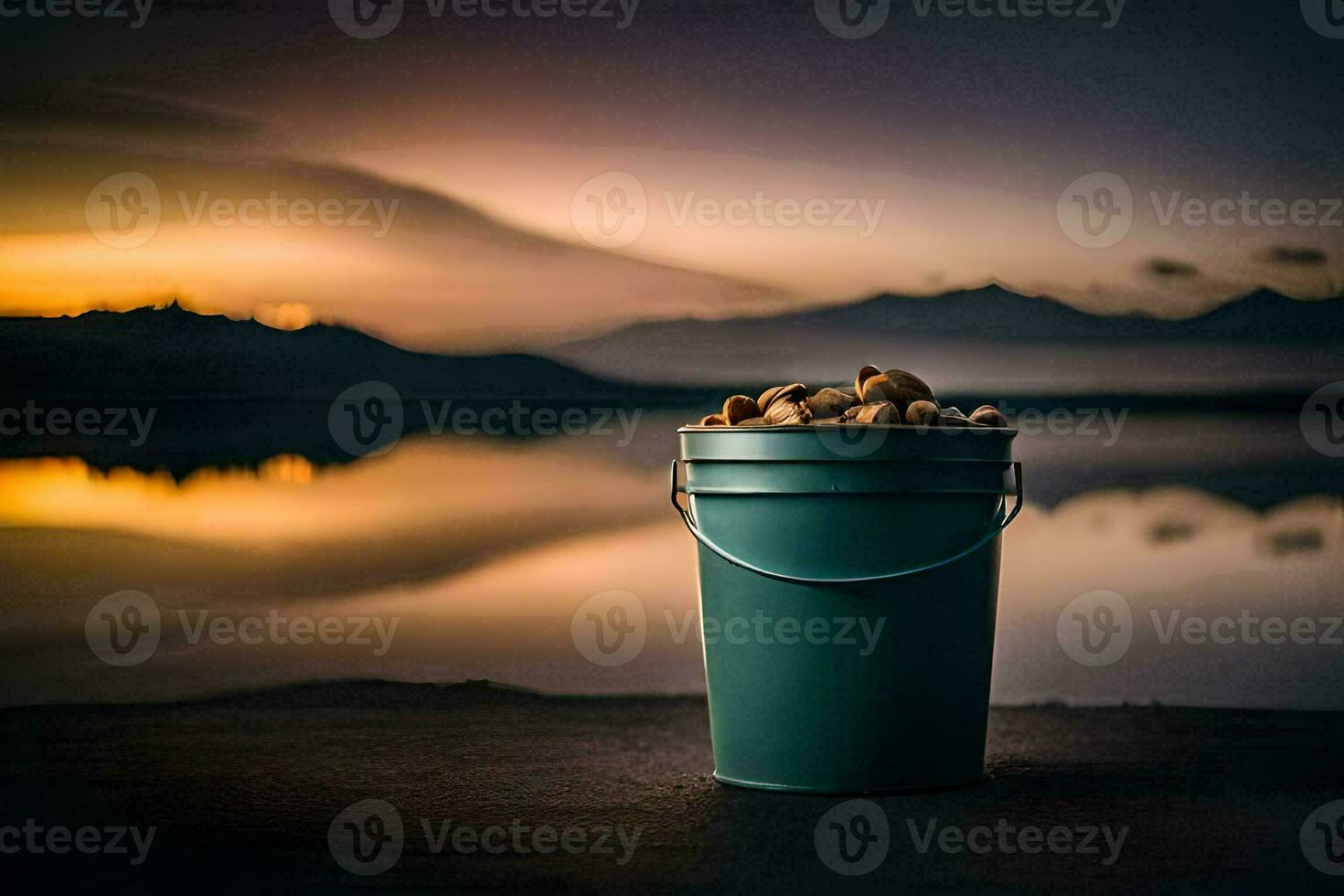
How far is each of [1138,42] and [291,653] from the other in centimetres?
388

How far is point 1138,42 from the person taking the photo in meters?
5.14

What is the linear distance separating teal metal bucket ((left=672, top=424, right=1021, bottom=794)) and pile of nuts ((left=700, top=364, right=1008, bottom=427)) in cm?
6

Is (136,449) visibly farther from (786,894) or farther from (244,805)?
(786,894)

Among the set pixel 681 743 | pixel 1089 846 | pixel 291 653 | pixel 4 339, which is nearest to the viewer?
pixel 1089 846

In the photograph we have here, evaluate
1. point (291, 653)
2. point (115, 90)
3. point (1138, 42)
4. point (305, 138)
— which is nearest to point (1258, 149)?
point (1138, 42)
